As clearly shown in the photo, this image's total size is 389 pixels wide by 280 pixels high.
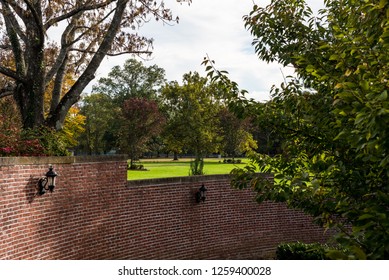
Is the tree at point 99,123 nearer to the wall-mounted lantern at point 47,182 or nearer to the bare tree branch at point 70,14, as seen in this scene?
the bare tree branch at point 70,14

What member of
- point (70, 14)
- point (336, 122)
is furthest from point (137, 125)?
point (336, 122)

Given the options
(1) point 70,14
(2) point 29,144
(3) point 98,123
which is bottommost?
(2) point 29,144

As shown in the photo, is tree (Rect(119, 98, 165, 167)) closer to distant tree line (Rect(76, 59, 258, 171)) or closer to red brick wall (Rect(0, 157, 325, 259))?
distant tree line (Rect(76, 59, 258, 171))

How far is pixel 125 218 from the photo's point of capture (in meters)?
10.2

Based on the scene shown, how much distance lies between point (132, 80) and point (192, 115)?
67.8 ft

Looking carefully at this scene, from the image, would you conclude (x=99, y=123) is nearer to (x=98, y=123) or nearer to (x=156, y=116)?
(x=98, y=123)

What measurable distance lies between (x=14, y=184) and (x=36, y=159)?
27.7 inches

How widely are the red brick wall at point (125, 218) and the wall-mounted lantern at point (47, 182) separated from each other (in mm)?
130

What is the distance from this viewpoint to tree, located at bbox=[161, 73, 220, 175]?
1719 inches

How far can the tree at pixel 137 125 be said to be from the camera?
122 ft

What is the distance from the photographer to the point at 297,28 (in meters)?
6.44

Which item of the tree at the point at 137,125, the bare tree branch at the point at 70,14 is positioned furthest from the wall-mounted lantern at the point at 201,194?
the tree at the point at 137,125

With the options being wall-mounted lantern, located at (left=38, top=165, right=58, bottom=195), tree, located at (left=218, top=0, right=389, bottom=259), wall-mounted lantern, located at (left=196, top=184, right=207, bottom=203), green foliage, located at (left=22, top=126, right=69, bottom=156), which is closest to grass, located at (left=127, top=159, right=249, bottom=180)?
wall-mounted lantern, located at (left=196, top=184, right=207, bottom=203)
